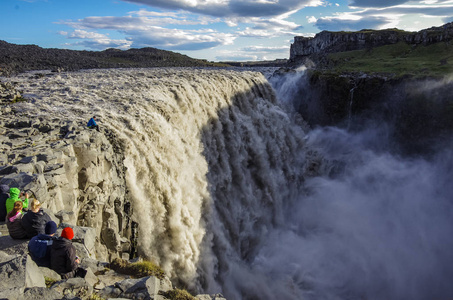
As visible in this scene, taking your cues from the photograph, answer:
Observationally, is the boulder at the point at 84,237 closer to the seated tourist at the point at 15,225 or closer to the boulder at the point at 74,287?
the seated tourist at the point at 15,225

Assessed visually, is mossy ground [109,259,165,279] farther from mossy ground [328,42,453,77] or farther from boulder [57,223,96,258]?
mossy ground [328,42,453,77]

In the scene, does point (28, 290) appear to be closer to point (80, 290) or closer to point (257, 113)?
point (80, 290)

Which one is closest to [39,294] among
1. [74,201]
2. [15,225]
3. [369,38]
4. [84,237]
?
[15,225]

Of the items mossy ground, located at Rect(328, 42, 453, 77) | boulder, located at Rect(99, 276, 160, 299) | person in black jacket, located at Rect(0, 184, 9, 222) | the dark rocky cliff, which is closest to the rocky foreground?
boulder, located at Rect(99, 276, 160, 299)

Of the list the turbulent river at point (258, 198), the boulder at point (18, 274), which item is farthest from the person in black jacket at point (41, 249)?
the turbulent river at point (258, 198)

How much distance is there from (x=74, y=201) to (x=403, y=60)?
196 ft

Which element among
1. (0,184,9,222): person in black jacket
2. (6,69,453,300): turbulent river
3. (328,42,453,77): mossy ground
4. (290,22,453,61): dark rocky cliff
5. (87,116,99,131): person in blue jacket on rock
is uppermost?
(290,22,453,61): dark rocky cliff

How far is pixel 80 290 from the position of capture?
6754 mm

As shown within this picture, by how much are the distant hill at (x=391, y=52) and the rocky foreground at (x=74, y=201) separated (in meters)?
42.1

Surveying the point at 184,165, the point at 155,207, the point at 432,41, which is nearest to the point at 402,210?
the point at 184,165

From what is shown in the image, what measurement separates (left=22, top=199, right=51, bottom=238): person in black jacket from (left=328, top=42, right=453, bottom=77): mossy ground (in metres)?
44.5

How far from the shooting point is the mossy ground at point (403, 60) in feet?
143

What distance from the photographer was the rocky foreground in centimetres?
633

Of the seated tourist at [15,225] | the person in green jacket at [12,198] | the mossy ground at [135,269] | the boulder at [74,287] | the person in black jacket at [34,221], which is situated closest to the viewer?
the boulder at [74,287]
